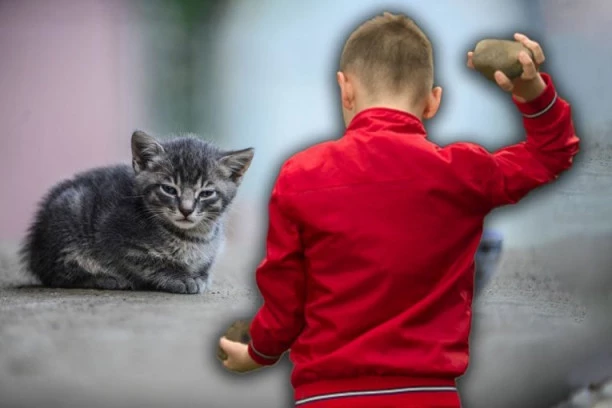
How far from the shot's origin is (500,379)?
222 centimetres

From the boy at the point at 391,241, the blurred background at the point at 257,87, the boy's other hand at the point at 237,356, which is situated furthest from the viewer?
the blurred background at the point at 257,87

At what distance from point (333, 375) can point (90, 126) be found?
1.08 m

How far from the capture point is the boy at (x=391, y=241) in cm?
144

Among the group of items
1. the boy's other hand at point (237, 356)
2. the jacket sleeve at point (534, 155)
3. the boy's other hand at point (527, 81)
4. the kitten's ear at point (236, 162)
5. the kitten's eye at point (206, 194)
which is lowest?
the boy's other hand at point (237, 356)

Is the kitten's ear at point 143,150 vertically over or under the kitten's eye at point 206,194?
over

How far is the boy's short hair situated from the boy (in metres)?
0.05

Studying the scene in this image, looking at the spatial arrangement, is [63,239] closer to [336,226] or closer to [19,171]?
[19,171]

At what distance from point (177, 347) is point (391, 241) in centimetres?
87

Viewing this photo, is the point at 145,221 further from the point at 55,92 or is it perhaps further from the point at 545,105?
the point at 545,105

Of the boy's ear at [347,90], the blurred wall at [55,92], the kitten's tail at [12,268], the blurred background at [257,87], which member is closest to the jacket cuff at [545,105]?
the boy's ear at [347,90]

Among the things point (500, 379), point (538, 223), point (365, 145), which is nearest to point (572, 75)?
point (538, 223)

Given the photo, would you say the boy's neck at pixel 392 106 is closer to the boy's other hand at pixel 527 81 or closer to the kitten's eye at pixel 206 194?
the boy's other hand at pixel 527 81

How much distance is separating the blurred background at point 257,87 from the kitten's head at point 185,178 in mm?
79

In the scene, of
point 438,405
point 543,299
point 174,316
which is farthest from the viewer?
point 543,299
